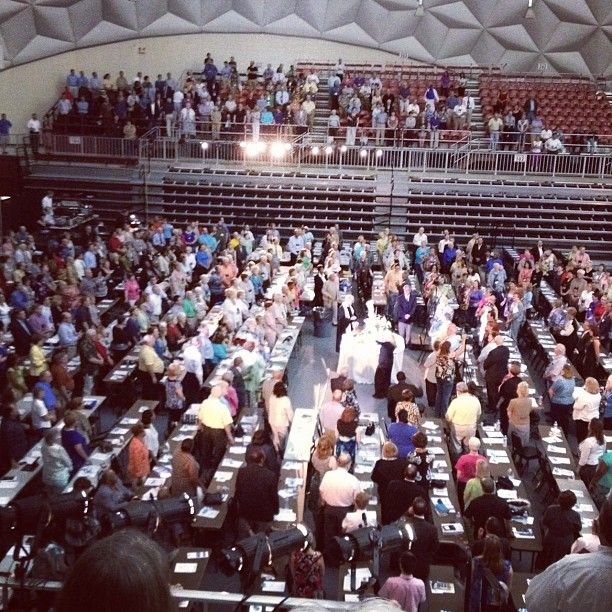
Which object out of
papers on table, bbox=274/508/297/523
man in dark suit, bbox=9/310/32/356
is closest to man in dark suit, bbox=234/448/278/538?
papers on table, bbox=274/508/297/523

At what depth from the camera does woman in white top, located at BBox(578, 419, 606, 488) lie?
35.0 ft

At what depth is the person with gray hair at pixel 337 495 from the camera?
9.21m

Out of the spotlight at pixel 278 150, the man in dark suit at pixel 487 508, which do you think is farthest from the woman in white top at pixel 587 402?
the spotlight at pixel 278 150

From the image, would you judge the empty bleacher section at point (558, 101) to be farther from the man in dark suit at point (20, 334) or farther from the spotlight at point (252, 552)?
the spotlight at point (252, 552)

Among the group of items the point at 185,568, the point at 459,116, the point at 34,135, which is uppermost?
the point at 459,116

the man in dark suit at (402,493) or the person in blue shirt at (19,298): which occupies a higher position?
the man in dark suit at (402,493)

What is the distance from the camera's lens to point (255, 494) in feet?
30.2

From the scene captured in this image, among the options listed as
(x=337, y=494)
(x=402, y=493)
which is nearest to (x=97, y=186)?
(x=337, y=494)

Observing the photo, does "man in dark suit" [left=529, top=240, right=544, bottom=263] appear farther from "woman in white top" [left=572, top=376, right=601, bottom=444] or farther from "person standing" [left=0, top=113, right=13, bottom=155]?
"person standing" [left=0, top=113, right=13, bottom=155]

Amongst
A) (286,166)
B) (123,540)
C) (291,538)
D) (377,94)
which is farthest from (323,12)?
(123,540)

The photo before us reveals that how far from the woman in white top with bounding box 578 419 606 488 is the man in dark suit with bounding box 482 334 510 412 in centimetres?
325

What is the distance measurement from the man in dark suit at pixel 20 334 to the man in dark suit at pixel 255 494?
6.99 metres

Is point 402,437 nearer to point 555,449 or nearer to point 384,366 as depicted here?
point 555,449

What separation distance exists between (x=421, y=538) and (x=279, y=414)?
379 cm
